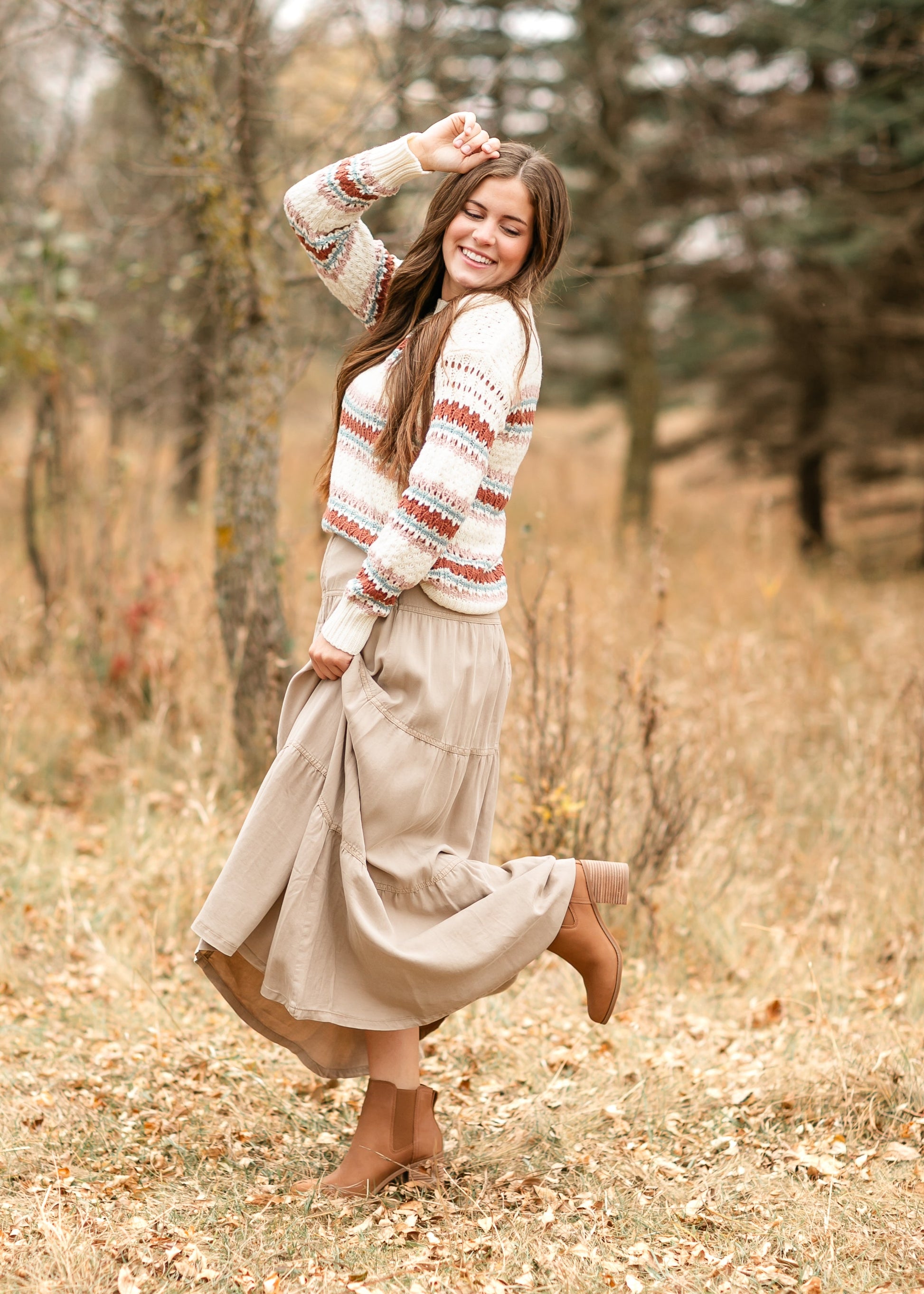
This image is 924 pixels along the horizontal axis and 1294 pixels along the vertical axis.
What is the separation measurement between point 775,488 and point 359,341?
1109 cm

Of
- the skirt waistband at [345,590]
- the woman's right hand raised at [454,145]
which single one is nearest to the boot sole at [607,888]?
the skirt waistband at [345,590]

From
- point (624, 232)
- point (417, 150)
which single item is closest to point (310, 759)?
point (417, 150)

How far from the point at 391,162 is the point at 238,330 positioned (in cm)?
181

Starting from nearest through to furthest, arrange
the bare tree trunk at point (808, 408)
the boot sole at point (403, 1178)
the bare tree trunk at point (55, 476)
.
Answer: the boot sole at point (403, 1178)
the bare tree trunk at point (55, 476)
the bare tree trunk at point (808, 408)

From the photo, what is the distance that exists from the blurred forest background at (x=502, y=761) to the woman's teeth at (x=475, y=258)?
278mm

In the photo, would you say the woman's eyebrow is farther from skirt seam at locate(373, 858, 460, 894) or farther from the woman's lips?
skirt seam at locate(373, 858, 460, 894)

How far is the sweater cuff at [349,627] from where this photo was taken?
233 centimetres

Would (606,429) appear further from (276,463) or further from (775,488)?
(276,463)

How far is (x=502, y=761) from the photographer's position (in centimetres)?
412

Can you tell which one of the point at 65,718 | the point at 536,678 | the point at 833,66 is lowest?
the point at 65,718

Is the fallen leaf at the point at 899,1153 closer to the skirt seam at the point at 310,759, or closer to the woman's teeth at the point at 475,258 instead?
the skirt seam at the point at 310,759

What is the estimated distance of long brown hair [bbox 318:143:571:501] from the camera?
235 cm

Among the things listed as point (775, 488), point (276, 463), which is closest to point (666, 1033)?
point (276, 463)

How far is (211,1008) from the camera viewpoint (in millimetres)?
3395
